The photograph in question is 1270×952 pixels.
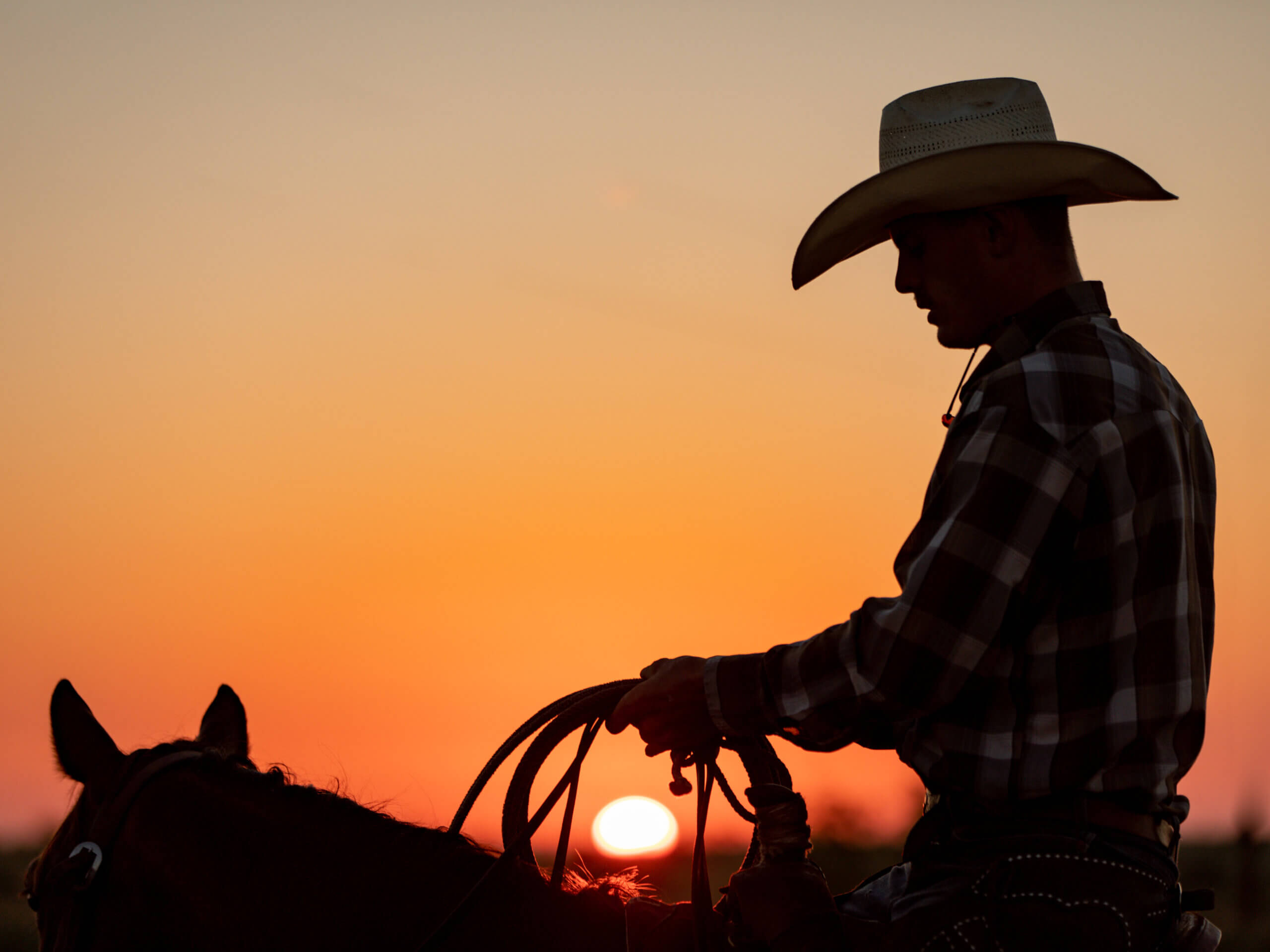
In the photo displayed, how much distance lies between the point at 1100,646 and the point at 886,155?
161cm

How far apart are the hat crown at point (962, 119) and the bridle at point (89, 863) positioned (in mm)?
2727

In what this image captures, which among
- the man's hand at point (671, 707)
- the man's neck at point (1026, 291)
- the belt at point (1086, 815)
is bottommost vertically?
the belt at point (1086, 815)

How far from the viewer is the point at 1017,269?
2992 millimetres

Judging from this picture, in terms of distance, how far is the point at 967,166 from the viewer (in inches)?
120

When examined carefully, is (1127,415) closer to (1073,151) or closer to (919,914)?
(1073,151)

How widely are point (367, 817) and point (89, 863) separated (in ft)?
2.36

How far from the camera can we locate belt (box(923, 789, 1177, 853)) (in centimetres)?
253

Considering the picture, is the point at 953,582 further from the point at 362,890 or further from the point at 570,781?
the point at 362,890

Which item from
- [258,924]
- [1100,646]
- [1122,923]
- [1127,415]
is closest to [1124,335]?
[1127,415]

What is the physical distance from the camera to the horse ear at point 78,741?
3.14 meters

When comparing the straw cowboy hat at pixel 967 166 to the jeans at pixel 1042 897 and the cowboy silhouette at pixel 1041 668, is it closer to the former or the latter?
the cowboy silhouette at pixel 1041 668

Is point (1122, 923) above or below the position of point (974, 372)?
below

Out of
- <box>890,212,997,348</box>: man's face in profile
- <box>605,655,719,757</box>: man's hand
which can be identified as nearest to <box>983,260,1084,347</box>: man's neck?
<box>890,212,997,348</box>: man's face in profile

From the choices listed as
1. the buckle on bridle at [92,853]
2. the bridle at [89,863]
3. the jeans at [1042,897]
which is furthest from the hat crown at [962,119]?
the buckle on bridle at [92,853]
